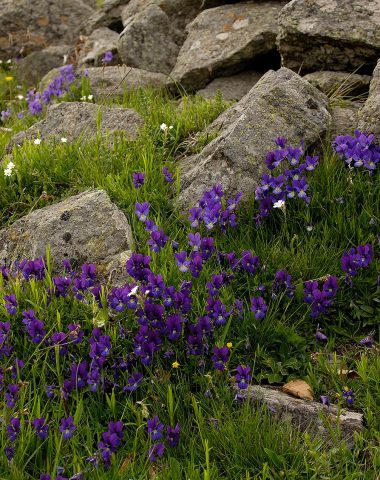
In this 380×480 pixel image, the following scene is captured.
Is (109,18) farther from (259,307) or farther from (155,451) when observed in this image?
(155,451)

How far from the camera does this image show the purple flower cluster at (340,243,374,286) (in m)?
3.66

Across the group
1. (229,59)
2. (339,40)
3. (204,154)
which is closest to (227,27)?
(229,59)

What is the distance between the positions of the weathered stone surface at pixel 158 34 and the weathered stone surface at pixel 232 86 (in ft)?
3.15

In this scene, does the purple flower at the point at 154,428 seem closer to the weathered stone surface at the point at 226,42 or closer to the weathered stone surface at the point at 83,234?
the weathered stone surface at the point at 83,234

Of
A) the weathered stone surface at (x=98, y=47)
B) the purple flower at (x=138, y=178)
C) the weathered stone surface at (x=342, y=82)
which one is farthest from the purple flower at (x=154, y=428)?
the weathered stone surface at (x=98, y=47)

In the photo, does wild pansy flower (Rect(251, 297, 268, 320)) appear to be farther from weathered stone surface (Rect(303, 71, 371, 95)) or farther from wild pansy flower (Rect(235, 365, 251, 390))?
weathered stone surface (Rect(303, 71, 371, 95))

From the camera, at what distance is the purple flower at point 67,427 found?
2.87 meters

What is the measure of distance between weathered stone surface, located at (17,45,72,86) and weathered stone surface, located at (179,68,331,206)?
4.96m

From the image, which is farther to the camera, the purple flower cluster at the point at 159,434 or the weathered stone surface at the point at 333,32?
the weathered stone surface at the point at 333,32

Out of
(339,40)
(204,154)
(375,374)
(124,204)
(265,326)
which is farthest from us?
(339,40)

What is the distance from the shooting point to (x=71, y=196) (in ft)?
15.4

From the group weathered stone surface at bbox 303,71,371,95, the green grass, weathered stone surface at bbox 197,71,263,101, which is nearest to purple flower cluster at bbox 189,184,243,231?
the green grass

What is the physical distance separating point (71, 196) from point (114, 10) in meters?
5.39

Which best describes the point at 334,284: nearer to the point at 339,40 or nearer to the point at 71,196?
the point at 71,196
